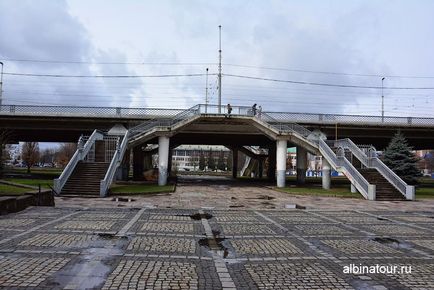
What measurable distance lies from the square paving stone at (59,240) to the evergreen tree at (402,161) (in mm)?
34294

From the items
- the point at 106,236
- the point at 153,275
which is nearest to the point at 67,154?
the point at 106,236

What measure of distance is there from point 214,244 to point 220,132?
35.4 metres

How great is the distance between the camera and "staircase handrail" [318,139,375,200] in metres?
31.1

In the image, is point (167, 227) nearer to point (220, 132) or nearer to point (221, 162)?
point (220, 132)

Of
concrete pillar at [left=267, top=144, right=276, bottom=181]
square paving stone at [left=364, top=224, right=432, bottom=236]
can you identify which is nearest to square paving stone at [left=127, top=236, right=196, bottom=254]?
square paving stone at [left=364, top=224, right=432, bottom=236]

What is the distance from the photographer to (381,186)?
33.2 metres

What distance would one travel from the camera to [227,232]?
13109mm

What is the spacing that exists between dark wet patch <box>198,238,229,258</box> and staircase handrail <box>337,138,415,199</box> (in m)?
24.1

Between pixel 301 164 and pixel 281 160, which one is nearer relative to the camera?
pixel 281 160

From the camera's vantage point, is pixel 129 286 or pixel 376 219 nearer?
pixel 129 286

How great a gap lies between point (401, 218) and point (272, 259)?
11889 millimetres

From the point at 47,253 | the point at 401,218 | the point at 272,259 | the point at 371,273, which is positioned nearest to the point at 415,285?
the point at 371,273

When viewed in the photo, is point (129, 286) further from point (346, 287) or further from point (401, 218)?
point (401, 218)

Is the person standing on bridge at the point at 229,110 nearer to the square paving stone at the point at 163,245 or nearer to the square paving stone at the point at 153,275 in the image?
the square paving stone at the point at 163,245
